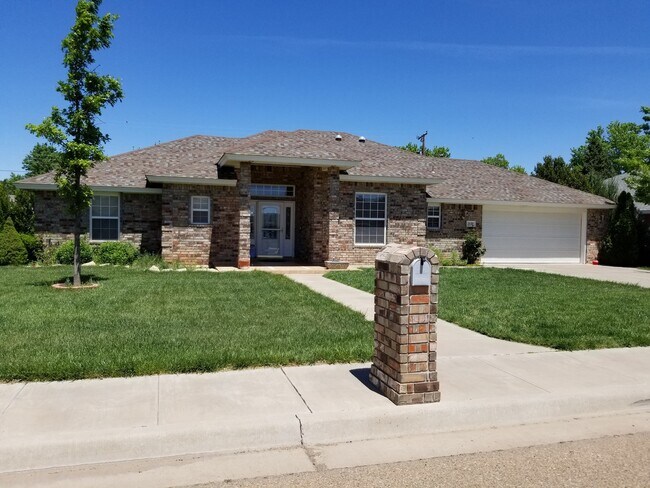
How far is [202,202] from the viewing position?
18.8 metres

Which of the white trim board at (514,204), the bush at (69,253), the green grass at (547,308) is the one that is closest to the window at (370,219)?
the white trim board at (514,204)

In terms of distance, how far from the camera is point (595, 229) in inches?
963

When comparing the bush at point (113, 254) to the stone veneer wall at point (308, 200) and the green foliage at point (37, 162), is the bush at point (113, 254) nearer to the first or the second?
the stone veneer wall at point (308, 200)

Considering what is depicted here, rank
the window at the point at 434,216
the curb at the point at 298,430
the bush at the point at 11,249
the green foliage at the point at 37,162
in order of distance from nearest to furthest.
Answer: the curb at the point at 298,430 → the bush at the point at 11,249 → the window at the point at 434,216 → the green foliage at the point at 37,162

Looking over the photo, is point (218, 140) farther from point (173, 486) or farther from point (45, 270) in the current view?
point (173, 486)

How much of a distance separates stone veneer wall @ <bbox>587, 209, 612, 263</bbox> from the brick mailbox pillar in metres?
21.9

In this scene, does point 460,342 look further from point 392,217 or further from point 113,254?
point 113,254

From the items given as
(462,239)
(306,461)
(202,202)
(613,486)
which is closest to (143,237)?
(202,202)

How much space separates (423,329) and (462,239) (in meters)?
18.0

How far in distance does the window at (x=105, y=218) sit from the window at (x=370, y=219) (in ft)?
28.5

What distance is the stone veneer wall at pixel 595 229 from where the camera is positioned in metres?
24.2

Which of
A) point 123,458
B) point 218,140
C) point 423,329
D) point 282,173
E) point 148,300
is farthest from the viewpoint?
point 218,140

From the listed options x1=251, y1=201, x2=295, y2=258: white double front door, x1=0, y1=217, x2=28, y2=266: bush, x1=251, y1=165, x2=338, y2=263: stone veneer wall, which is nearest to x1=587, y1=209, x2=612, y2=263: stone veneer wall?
x1=251, y1=165, x2=338, y2=263: stone veneer wall

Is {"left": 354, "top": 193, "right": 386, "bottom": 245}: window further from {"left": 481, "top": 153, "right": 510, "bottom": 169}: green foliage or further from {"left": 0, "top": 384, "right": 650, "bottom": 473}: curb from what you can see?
{"left": 481, "top": 153, "right": 510, "bottom": 169}: green foliage
